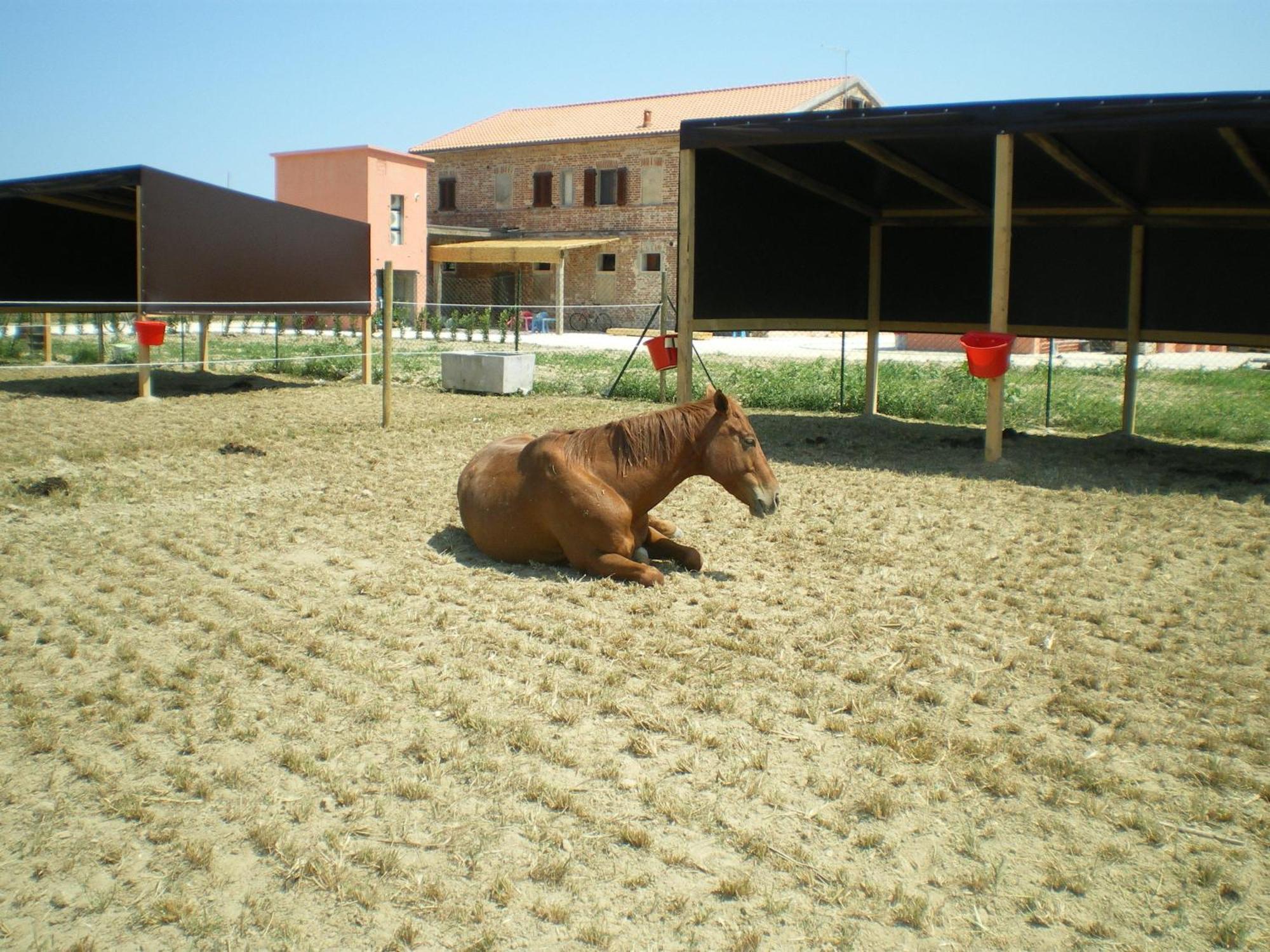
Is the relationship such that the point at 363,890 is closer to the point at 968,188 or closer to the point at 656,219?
the point at 968,188

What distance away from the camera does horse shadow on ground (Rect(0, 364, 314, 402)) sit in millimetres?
14141

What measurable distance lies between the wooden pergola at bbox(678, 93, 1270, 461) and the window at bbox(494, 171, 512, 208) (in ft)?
94.1

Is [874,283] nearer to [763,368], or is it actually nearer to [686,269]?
[686,269]

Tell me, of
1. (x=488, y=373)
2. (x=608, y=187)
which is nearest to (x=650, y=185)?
(x=608, y=187)

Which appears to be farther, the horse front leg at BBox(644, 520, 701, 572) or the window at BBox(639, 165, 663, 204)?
the window at BBox(639, 165, 663, 204)

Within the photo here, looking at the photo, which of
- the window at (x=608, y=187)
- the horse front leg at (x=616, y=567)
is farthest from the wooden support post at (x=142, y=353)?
the window at (x=608, y=187)

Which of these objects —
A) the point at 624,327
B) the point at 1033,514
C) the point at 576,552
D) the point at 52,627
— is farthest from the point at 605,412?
the point at 624,327

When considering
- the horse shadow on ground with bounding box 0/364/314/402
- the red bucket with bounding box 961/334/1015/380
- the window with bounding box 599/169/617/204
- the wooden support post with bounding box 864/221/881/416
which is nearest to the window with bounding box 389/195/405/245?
the window with bounding box 599/169/617/204

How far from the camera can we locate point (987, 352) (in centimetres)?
891

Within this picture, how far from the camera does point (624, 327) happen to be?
3719 cm

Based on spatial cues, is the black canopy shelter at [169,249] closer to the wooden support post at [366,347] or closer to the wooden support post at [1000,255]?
the wooden support post at [366,347]

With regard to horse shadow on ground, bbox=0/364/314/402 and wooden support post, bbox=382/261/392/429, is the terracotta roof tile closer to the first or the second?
horse shadow on ground, bbox=0/364/314/402

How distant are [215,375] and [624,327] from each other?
2149 cm

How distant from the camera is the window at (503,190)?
4062 cm
